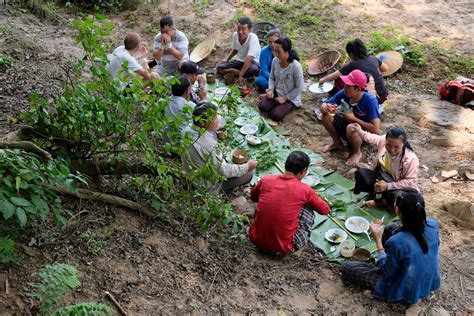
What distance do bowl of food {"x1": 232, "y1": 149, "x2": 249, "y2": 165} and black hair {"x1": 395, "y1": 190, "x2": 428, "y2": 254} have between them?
2.69m

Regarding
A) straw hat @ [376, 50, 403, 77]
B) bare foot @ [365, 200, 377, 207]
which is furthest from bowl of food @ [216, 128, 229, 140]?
straw hat @ [376, 50, 403, 77]

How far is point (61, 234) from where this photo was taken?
4.27 m

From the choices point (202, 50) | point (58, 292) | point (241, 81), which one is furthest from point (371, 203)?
point (202, 50)

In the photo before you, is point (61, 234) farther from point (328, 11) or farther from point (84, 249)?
point (328, 11)

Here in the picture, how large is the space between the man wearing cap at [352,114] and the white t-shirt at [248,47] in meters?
2.35

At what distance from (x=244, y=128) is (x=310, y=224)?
2616 millimetres

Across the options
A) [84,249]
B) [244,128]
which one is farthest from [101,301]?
[244,128]

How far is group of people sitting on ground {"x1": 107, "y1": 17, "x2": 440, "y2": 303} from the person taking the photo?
4301 mm

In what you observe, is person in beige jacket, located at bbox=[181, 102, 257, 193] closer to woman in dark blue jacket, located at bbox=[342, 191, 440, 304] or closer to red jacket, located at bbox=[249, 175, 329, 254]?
red jacket, located at bbox=[249, 175, 329, 254]

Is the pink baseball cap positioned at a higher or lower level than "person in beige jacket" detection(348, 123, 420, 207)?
higher

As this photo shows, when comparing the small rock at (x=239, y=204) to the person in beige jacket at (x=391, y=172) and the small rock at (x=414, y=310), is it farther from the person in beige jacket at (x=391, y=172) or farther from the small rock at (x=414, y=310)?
the small rock at (x=414, y=310)

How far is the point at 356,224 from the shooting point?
18.2 feet

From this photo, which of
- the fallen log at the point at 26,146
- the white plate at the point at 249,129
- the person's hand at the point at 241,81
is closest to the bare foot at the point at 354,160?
the white plate at the point at 249,129

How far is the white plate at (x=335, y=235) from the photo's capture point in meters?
5.36
